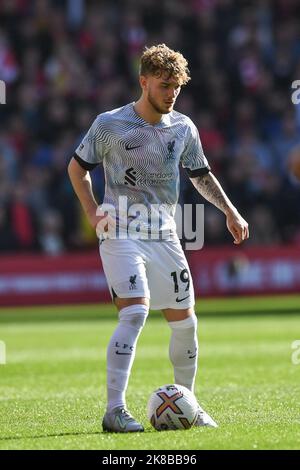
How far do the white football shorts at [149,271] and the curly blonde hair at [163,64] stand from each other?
1167mm

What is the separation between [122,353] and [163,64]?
1.98 m

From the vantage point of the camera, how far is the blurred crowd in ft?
76.9

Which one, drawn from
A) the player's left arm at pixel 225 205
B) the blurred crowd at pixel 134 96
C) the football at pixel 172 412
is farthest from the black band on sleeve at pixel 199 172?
the blurred crowd at pixel 134 96

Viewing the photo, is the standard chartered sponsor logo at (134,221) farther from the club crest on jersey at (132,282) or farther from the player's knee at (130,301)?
the player's knee at (130,301)

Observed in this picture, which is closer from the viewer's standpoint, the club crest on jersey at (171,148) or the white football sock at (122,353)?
the white football sock at (122,353)

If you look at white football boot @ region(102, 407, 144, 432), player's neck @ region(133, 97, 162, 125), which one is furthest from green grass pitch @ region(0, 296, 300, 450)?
player's neck @ region(133, 97, 162, 125)

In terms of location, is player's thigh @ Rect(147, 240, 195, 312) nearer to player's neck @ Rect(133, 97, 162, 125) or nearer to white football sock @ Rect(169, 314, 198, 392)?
white football sock @ Rect(169, 314, 198, 392)

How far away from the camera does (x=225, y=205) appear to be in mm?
8477

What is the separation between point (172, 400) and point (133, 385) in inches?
130

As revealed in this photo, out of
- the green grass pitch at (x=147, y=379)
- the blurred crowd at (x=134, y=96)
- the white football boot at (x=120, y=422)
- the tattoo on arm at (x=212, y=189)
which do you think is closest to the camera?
the green grass pitch at (x=147, y=379)

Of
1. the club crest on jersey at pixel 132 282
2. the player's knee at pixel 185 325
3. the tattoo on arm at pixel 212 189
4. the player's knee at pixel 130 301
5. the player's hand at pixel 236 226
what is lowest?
the player's knee at pixel 185 325

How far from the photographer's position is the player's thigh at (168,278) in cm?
812

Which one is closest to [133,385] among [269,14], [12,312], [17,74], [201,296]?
[12,312]

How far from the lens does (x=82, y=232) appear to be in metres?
23.5
